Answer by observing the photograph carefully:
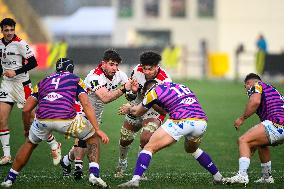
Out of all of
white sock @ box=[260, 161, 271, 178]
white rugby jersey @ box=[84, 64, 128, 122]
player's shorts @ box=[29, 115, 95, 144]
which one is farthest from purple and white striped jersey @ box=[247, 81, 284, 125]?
player's shorts @ box=[29, 115, 95, 144]

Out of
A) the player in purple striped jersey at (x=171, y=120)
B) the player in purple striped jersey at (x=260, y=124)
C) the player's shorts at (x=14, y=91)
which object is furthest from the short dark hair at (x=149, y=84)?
the player's shorts at (x=14, y=91)

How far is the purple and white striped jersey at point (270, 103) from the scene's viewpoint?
488 inches

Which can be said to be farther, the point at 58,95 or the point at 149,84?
the point at 149,84

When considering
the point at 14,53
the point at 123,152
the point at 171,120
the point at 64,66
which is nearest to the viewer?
the point at 171,120

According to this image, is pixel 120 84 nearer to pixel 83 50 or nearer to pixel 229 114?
pixel 229 114

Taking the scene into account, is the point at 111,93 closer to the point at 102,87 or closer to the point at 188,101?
the point at 102,87

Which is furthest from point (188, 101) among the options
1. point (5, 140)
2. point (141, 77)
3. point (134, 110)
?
point (5, 140)

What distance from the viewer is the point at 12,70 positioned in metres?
15.0

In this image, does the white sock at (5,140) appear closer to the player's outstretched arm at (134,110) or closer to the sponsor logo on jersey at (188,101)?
the player's outstretched arm at (134,110)

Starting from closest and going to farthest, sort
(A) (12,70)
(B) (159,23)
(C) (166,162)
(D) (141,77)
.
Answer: (D) (141,77) → (A) (12,70) → (C) (166,162) → (B) (159,23)

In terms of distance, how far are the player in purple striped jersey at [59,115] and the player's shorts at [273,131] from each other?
242 centimetres

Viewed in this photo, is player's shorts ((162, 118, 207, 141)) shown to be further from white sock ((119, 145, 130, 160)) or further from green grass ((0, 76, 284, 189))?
white sock ((119, 145, 130, 160))

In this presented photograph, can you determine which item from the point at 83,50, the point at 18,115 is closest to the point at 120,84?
the point at 18,115

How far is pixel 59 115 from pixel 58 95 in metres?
0.28
